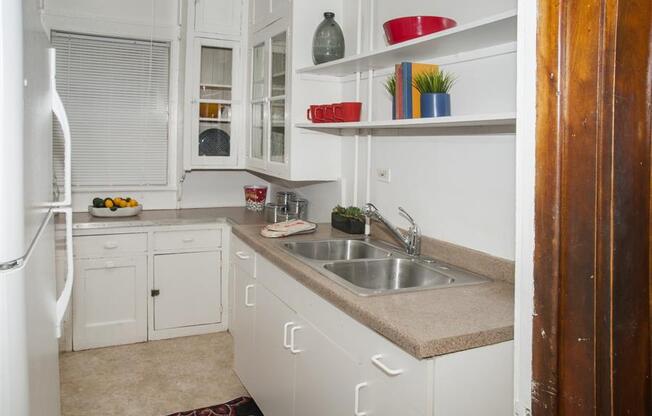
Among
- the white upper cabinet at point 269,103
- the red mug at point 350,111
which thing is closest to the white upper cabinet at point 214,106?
the white upper cabinet at point 269,103

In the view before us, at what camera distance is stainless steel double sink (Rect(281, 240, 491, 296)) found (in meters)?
2.01

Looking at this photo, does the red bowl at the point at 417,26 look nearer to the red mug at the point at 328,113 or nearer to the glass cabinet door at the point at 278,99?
the red mug at the point at 328,113

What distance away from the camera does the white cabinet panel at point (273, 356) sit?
2.18 metres

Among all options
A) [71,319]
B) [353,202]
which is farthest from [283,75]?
[71,319]

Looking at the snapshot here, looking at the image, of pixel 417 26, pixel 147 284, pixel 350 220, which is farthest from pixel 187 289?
pixel 417 26

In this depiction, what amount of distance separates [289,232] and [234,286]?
509mm

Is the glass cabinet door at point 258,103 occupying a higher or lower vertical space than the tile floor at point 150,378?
higher

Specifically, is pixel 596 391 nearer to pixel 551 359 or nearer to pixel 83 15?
pixel 551 359

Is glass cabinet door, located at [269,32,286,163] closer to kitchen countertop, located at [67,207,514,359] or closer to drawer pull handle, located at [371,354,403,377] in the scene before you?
kitchen countertop, located at [67,207,514,359]

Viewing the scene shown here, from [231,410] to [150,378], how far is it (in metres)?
0.63

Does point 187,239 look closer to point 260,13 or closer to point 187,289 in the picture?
point 187,289

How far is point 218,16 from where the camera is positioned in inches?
144

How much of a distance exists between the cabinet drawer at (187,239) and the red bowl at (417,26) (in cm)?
195

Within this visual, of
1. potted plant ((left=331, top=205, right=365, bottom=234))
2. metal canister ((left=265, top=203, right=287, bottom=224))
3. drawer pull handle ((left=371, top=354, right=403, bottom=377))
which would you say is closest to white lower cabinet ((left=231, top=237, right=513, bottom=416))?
drawer pull handle ((left=371, top=354, right=403, bottom=377))
